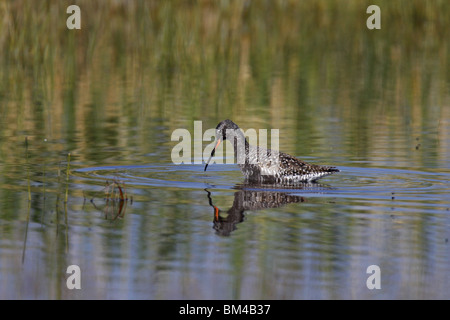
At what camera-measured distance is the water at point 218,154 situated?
26.3ft

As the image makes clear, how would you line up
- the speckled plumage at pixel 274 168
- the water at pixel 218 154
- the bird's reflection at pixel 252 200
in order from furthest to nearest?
the speckled plumage at pixel 274 168, the bird's reflection at pixel 252 200, the water at pixel 218 154

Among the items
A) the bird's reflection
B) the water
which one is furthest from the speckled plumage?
the water

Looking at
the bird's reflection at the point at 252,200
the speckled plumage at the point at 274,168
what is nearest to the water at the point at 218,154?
the bird's reflection at the point at 252,200

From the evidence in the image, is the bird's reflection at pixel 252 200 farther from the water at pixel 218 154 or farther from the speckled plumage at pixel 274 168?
the speckled plumage at pixel 274 168

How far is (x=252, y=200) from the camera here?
11312 mm

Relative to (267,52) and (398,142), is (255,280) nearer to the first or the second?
(398,142)

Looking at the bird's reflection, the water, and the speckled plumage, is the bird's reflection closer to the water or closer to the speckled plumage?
the water

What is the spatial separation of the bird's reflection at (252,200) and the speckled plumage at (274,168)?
169 mm

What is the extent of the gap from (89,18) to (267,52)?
553cm

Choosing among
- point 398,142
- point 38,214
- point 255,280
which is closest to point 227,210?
point 38,214

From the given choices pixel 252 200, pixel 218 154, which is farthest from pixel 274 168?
pixel 218 154

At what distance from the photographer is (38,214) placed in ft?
33.3

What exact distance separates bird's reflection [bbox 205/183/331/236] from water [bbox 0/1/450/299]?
4cm

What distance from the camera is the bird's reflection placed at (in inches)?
386
